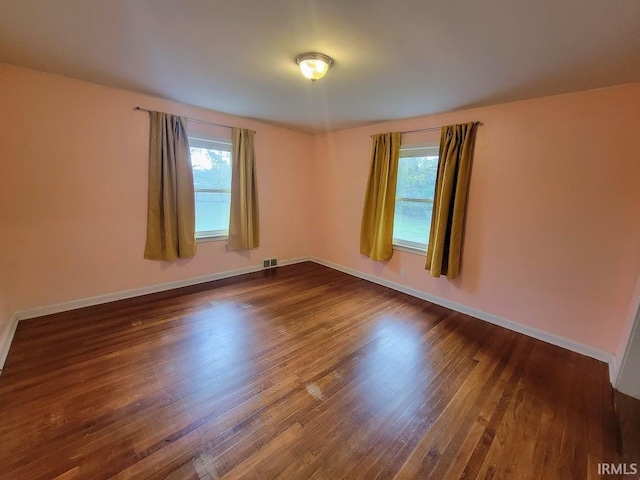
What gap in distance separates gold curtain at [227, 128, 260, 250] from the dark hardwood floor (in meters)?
1.43

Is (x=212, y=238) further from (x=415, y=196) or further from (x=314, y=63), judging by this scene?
(x=415, y=196)

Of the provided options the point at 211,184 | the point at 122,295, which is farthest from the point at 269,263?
the point at 122,295

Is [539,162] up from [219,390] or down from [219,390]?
up

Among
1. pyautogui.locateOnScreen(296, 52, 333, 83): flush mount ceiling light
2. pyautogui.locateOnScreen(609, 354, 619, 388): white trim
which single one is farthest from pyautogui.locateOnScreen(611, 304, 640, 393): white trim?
pyautogui.locateOnScreen(296, 52, 333, 83): flush mount ceiling light

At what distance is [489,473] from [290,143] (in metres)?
4.56

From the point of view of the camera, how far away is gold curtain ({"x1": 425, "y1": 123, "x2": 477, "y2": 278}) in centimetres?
308

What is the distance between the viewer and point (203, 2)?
1496 mm

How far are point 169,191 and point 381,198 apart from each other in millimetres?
2816

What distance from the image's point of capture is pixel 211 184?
3914mm

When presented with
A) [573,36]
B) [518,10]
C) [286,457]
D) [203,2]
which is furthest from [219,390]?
[573,36]

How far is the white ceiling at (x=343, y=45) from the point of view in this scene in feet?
4.93

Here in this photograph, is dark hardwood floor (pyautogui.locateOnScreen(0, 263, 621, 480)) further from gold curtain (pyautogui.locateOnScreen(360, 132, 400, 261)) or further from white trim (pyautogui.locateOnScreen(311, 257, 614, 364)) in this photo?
gold curtain (pyautogui.locateOnScreen(360, 132, 400, 261))

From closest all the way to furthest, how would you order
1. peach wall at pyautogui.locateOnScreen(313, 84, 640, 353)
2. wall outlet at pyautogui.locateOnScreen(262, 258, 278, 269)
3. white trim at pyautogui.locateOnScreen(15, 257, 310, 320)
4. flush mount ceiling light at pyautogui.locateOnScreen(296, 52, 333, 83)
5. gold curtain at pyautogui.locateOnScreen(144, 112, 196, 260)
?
flush mount ceiling light at pyautogui.locateOnScreen(296, 52, 333, 83) → peach wall at pyautogui.locateOnScreen(313, 84, 640, 353) → white trim at pyautogui.locateOnScreen(15, 257, 310, 320) → gold curtain at pyautogui.locateOnScreen(144, 112, 196, 260) → wall outlet at pyautogui.locateOnScreen(262, 258, 278, 269)

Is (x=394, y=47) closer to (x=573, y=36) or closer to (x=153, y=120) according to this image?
(x=573, y=36)
